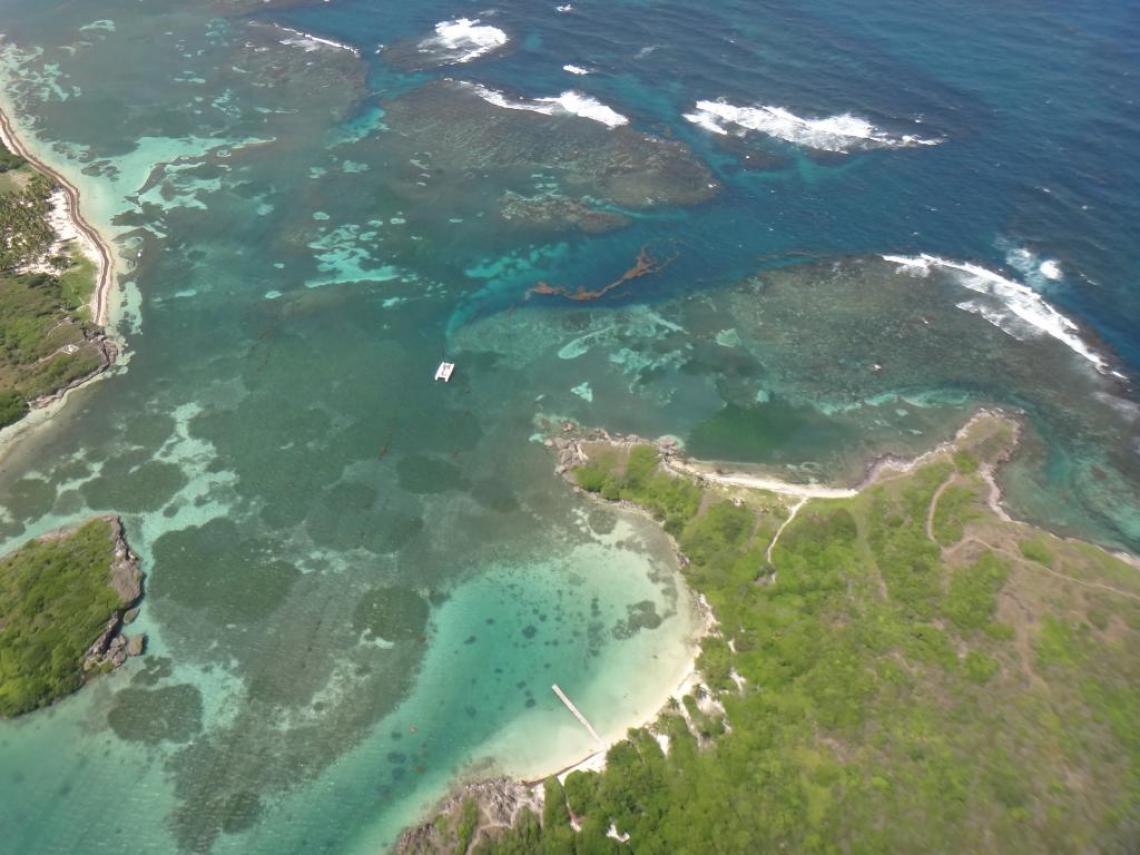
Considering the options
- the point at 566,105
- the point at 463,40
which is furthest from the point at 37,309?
the point at 463,40

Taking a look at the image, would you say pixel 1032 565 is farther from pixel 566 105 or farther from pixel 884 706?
pixel 566 105

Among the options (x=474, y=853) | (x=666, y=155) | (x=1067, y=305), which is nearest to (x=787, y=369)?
(x=1067, y=305)

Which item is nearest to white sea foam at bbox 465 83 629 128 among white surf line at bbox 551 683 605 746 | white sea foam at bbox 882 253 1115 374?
white sea foam at bbox 882 253 1115 374

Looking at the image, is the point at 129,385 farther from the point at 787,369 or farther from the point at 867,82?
the point at 867,82

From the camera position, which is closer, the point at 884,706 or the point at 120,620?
the point at 884,706

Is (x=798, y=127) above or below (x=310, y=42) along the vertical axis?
above

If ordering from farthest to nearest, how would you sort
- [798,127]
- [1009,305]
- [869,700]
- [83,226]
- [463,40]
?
[463,40] → [798,127] → [83,226] → [1009,305] → [869,700]

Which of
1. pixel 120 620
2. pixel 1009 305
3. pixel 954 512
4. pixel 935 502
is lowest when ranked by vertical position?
pixel 120 620
